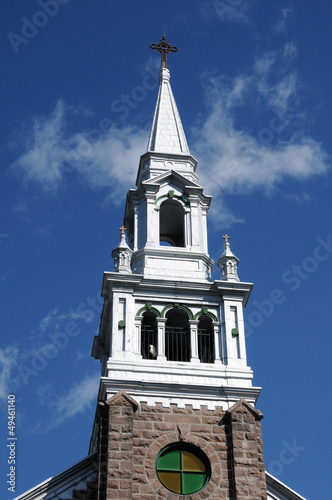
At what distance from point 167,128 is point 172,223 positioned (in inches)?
161

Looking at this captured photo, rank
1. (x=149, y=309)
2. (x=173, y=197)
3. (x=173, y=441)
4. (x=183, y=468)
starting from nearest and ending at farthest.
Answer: (x=183, y=468)
(x=173, y=441)
(x=149, y=309)
(x=173, y=197)

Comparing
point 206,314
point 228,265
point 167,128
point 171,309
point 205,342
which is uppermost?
point 167,128

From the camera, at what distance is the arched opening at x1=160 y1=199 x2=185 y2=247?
35.2 m

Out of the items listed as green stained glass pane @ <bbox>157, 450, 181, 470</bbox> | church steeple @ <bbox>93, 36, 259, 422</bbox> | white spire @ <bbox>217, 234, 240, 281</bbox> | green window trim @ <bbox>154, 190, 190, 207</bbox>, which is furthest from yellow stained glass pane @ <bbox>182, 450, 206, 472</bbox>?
green window trim @ <bbox>154, 190, 190, 207</bbox>

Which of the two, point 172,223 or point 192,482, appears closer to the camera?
point 192,482

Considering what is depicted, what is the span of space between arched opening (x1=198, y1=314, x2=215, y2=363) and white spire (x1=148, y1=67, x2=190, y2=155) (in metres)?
7.97

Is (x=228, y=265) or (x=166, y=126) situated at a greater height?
(x=166, y=126)

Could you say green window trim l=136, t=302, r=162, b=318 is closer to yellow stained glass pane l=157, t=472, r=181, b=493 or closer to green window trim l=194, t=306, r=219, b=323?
green window trim l=194, t=306, r=219, b=323

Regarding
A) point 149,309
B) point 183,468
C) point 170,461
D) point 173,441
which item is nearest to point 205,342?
point 149,309

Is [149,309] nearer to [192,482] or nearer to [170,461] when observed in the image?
[170,461]

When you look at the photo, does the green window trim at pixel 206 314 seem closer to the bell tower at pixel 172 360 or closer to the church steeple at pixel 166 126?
the bell tower at pixel 172 360

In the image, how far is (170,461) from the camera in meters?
27.7

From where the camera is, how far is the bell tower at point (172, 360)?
27359 millimetres

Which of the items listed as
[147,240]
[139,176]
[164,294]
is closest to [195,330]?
[164,294]
